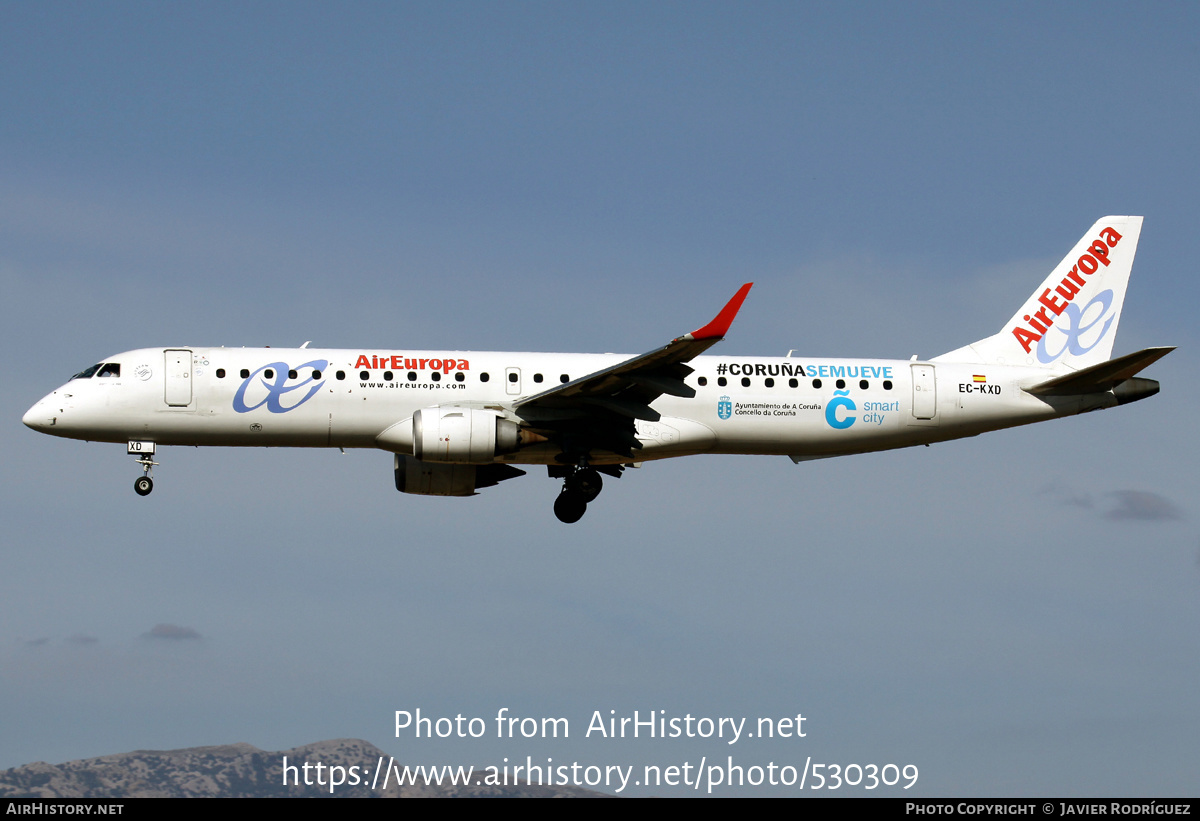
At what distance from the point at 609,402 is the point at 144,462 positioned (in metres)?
11.5

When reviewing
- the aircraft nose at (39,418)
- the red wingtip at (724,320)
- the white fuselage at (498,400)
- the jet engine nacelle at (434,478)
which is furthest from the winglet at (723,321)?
the aircraft nose at (39,418)

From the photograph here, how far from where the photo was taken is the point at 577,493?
33562mm

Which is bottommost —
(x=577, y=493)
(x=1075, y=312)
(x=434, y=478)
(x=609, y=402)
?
(x=577, y=493)

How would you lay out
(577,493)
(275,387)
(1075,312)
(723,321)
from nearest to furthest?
(723,321) < (275,387) < (577,493) < (1075,312)

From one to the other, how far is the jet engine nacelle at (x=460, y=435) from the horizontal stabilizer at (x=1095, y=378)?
1443 cm

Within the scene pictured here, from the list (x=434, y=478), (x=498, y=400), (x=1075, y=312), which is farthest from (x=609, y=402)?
(x=1075, y=312)

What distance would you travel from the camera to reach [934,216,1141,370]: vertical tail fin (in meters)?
36.6

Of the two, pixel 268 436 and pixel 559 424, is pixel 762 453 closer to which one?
pixel 559 424

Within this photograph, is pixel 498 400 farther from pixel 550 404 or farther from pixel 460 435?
pixel 460 435

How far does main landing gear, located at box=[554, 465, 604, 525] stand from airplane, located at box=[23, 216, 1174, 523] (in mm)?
48
